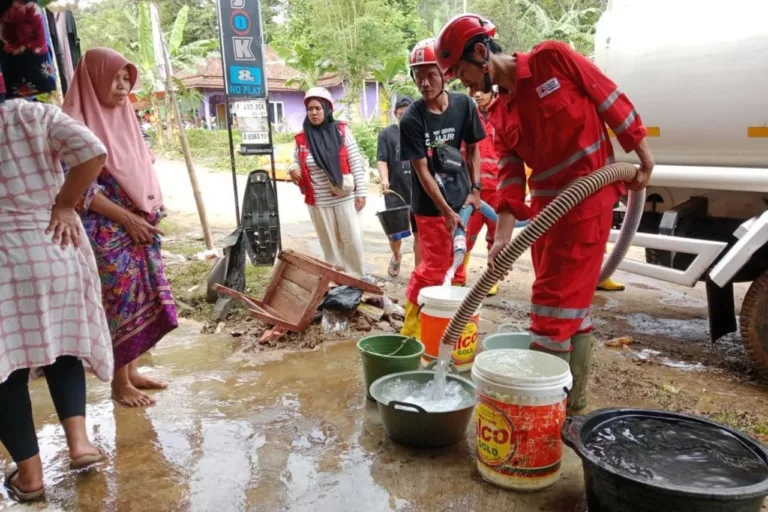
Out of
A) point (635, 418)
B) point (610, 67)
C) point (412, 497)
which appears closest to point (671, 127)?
point (610, 67)

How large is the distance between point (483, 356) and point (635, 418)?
63cm

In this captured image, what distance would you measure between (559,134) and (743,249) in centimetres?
148

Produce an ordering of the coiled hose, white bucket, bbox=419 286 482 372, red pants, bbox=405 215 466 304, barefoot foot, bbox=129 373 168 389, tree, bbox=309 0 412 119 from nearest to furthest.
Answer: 1. the coiled hose
2. white bucket, bbox=419 286 482 372
3. barefoot foot, bbox=129 373 168 389
4. red pants, bbox=405 215 466 304
5. tree, bbox=309 0 412 119

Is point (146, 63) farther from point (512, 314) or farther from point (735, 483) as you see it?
point (735, 483)

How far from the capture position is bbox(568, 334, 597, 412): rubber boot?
9.61ft

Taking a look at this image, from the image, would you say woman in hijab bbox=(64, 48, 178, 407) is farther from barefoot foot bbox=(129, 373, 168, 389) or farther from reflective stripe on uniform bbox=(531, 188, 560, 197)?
reflective stripe on uniform bbox=(531, 188, 560, 197)

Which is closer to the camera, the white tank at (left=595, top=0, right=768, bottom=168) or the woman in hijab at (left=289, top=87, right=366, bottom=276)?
the white tank at (left=595, top=0, right=768, bottom=168)

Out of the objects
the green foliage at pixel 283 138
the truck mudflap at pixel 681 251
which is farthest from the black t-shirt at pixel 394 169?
the green foliage at pixel 283 138

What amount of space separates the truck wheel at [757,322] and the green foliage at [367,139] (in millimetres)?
15037

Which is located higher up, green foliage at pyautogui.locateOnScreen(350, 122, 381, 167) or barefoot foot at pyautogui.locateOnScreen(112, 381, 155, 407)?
green foliage at pyautogui.locateOnScreen(350, 122, 381, 167)

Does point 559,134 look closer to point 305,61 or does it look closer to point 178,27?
point 178,27

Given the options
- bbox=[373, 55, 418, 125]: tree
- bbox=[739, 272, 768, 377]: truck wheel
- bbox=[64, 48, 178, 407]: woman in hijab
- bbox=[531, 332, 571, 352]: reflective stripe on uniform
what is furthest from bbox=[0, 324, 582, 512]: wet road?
bbox=[373, 55, 418, 125]: tree

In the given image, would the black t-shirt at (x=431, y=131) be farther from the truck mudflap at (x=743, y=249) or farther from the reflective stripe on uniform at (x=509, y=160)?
the truck mudflap at (x=743, y=249)

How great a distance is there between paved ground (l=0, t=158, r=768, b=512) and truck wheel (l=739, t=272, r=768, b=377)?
0.18 meters
